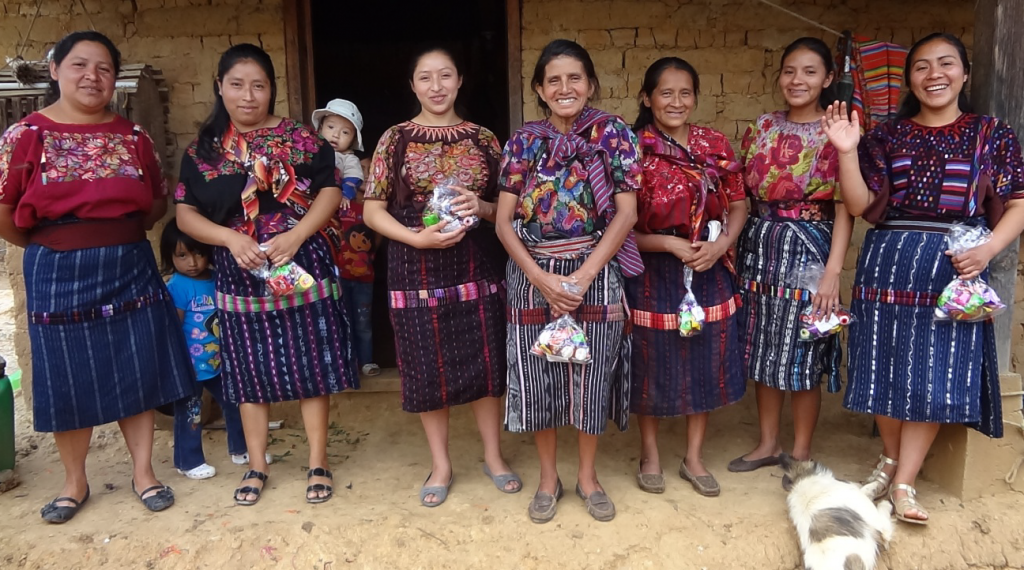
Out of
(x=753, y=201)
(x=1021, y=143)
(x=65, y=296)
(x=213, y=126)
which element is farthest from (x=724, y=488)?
(x=65, y=296)

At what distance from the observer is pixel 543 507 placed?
118 inches

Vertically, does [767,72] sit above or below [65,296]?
above

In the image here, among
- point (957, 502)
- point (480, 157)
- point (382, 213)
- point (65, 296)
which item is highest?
point (480, 157)

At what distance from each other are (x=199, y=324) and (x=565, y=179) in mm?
1880

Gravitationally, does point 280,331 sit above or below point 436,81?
below

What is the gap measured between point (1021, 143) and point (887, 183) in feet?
2.06

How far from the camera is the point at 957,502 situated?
10.2 ft

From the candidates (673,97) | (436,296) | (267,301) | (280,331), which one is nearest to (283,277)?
(267,301)

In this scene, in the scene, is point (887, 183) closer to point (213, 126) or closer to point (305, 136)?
point (305, 136)

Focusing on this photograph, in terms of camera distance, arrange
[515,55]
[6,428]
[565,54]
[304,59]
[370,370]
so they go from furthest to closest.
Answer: [370,370], [304,59], [515,55], [6,428], [565,54]

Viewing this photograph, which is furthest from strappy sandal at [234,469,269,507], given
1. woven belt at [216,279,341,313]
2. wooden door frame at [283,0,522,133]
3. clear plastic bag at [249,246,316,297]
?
wooden door frame at [283,0,522,133]

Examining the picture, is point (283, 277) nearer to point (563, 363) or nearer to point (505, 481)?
point (563, 363)

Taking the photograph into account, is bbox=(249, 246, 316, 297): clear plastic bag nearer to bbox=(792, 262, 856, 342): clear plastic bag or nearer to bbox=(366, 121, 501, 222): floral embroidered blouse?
bbox=(366, 121, 501, 222): floral embroidered blouse

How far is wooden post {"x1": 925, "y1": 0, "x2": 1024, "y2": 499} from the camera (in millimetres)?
2914
